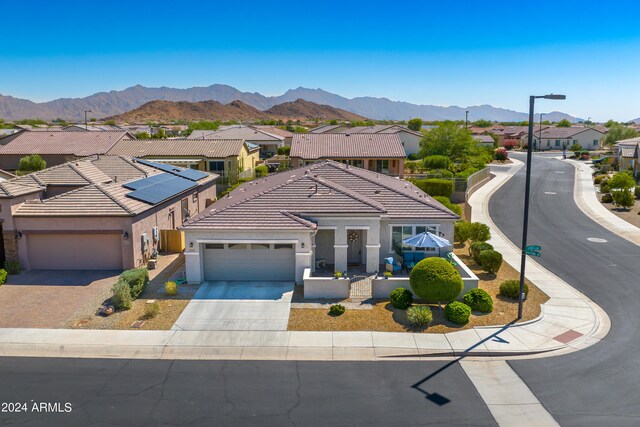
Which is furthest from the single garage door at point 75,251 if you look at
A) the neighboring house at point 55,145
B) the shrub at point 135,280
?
the neighboring house at point 55,145

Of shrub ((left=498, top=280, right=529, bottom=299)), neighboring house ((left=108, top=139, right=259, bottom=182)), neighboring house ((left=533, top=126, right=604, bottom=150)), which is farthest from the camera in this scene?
neighboring house ((left=533, top=126, right=604, bottom=150))

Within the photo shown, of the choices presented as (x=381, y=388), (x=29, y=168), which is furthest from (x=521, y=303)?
(x=29, y=168)

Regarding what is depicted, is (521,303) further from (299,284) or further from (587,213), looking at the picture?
(587,213)

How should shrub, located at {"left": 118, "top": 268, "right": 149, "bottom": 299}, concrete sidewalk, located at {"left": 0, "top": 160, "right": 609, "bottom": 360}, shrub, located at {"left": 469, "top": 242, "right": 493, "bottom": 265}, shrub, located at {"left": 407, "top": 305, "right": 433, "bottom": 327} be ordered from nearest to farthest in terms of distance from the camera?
concrete sidewalk, located at {"left": 0, "top": 160, "right": 609, "bottom": 360} → shrub, located at {"left": 407, "top": 305, "right": 433, "bottom": 327} → shrub, located at {"left": 118, "top": 268, "right": 149, "bottom": 299} → shrub, located at {"left": 469, "top": 242, "right": 493, "bottom": 265}

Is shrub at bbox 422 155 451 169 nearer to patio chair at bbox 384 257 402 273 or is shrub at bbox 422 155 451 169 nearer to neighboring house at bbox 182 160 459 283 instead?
neighboring house at bbox 182 160 459 283

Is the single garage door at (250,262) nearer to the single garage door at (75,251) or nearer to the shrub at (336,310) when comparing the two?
the shrub at (336,310)

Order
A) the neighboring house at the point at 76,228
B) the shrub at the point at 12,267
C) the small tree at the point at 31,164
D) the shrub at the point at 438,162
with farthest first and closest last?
the shrub at the point at 438,162, the small tree at the point at 31,164, the neighboring house at the point at 76,228, the shrub at the point at 12,267

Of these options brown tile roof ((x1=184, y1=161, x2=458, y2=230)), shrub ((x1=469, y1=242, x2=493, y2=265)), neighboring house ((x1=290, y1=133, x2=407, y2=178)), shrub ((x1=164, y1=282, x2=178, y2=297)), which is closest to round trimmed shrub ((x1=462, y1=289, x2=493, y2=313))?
brown tile roof ((x1=184, y1=161, x2=458, y2=230))
